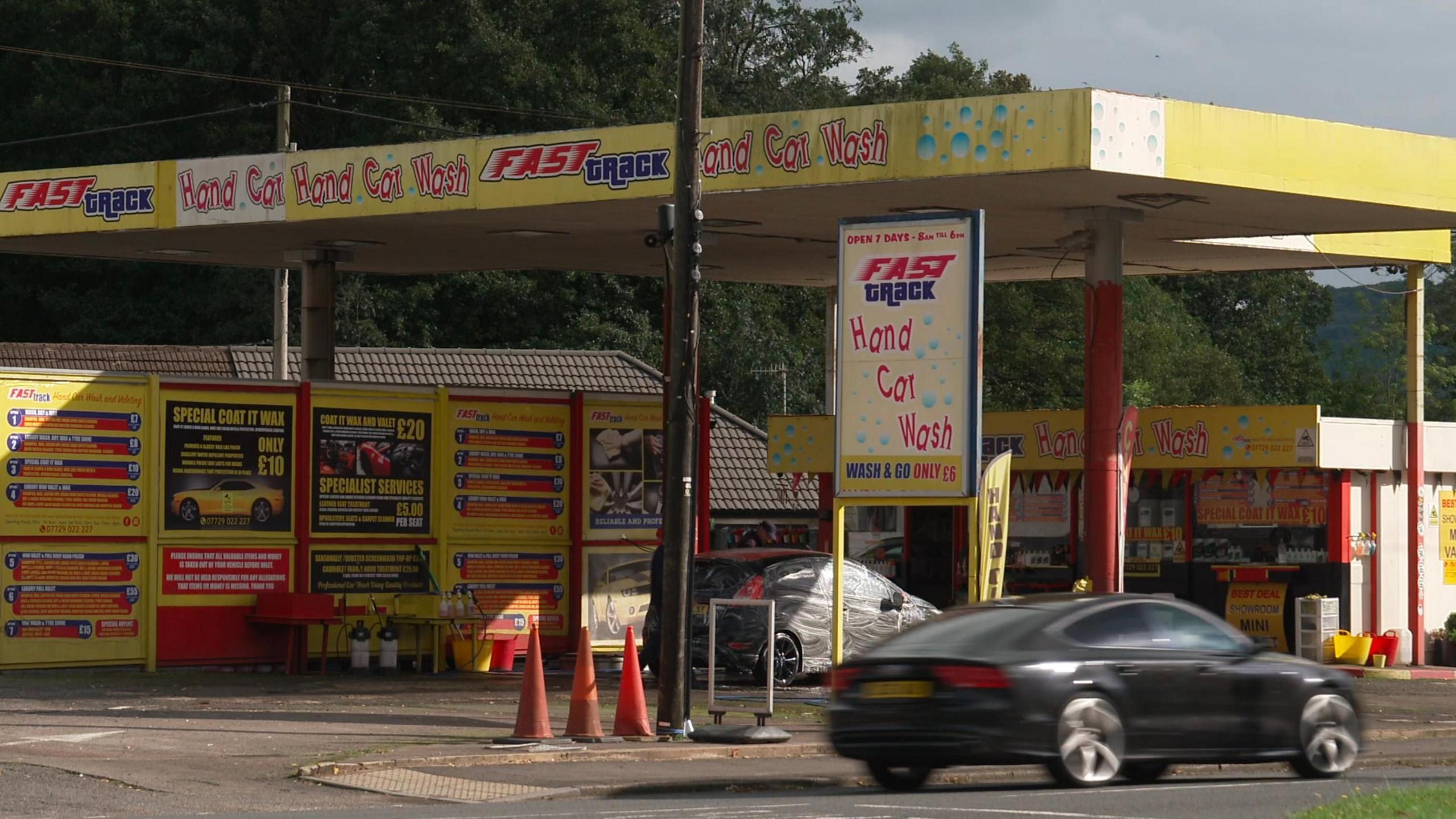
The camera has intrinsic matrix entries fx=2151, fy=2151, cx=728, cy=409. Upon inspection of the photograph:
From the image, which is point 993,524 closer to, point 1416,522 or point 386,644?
point 386,644

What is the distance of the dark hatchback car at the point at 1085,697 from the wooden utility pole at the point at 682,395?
326 cm

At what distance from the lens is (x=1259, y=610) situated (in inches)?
1133

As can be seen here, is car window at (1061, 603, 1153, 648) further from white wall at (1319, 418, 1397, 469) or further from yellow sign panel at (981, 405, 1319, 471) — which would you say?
white wall at (1319, 418, 1397, 469)

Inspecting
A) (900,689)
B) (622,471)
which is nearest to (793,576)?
(622,471)

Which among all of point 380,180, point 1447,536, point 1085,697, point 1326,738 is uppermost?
point 380,180

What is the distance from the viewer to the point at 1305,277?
3002 inches

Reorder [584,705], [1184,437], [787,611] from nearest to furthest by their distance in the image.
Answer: [584,705] < [787,611] < [1184,437]

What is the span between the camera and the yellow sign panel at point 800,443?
33156 mm

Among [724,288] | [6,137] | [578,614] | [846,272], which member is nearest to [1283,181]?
[846,272]

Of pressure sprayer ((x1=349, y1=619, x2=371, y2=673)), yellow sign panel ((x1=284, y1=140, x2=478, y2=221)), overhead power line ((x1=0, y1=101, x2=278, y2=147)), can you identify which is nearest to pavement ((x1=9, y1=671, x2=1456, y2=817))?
pressure sprayer ((x1=349, y1=619, x2=371, y2=673))

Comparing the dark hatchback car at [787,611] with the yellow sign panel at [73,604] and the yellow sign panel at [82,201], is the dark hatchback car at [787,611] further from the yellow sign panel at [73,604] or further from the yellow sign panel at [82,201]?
the yellow sign panel at [82,201]

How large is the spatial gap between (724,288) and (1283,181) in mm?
34391

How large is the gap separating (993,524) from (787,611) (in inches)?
200

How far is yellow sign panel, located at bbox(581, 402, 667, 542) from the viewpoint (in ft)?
87.0
